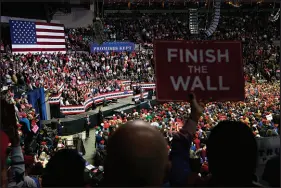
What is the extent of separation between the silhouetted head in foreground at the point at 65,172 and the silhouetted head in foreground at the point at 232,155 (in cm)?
78

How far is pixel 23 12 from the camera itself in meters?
22.4

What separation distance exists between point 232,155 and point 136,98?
25139 millimetres

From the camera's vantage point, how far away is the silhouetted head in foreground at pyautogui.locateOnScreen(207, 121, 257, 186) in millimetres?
2053

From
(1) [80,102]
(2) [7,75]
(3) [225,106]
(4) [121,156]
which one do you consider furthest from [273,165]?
(1) [80,102]

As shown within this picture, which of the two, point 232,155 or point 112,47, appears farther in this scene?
point 112,47

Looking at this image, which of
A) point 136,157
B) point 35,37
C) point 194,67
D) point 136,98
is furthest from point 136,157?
point 136,98

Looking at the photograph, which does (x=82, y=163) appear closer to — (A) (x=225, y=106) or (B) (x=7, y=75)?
(B) (x=7, y=75)

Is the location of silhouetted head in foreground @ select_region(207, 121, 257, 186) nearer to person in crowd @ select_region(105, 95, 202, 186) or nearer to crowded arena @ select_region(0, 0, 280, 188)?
crowded arena @ select_region(0, 0, 280, 188)

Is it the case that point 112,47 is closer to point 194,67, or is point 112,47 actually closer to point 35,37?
point 35,37

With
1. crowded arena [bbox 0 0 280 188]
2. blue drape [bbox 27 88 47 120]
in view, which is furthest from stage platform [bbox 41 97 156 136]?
blue drape [bbox 27 88 47 120]

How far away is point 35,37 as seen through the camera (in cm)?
2039

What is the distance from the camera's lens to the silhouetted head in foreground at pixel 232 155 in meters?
2.05

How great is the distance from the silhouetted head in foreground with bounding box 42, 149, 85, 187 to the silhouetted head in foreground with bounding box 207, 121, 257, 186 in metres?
0.78

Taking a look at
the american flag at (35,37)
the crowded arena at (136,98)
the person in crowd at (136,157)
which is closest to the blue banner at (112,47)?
the crowded arena at (136,98)
